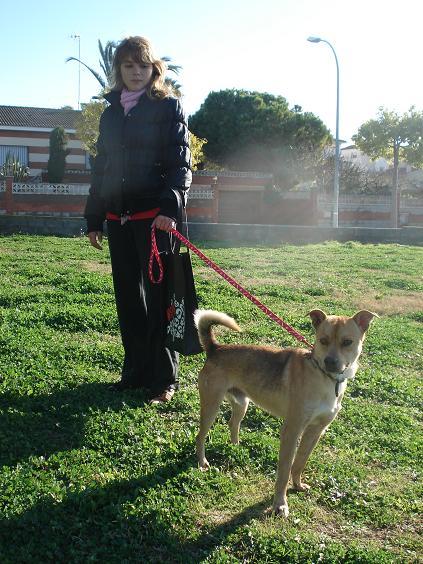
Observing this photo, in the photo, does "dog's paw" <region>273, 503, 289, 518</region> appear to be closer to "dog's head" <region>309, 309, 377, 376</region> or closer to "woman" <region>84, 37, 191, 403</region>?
"dog's head" <region>309, 309, 377, 376</region>

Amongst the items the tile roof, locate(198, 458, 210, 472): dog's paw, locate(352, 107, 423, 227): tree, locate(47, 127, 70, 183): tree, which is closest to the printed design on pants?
locate(198, 458, 210, 472): dog's paw

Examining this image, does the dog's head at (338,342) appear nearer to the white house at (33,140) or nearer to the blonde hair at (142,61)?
the blonde hair at (142,61)

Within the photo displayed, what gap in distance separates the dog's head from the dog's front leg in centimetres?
38

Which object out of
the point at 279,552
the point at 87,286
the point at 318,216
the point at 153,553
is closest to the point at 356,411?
the point at 279,552

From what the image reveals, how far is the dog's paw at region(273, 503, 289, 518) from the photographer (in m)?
3.41

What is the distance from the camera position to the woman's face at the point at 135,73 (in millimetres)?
4543

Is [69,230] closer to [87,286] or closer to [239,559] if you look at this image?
[87,286]

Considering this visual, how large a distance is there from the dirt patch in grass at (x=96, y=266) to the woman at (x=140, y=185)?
5.70 meters

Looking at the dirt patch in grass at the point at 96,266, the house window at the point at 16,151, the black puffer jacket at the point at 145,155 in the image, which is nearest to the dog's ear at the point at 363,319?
the black puffer jacket at the point at 145,155

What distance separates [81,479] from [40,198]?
2030 centimetres

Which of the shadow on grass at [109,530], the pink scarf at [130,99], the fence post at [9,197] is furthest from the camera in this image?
the fence post at [9,197]

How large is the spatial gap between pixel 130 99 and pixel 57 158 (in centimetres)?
2735

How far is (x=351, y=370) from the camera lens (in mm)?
3613

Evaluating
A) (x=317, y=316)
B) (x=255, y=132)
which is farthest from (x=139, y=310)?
(x=255, y=132)
